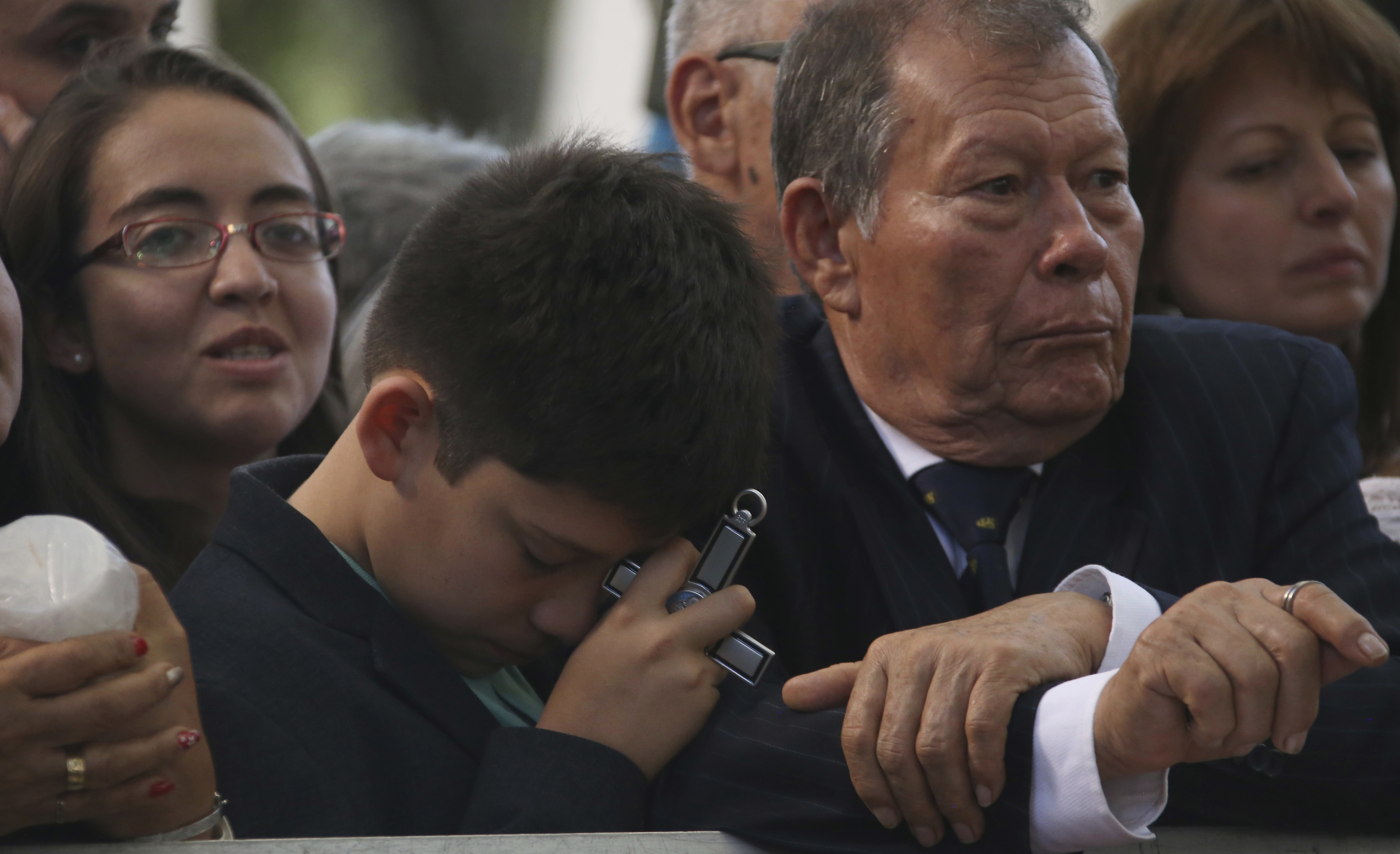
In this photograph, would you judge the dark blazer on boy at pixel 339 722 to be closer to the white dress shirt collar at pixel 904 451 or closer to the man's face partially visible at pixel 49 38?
the white dress shirt collar at pixel 904 451

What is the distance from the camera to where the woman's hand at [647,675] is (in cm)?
173

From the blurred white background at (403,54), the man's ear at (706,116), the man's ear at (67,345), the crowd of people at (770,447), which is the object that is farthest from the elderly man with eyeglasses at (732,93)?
the blurred white background at (403,54)

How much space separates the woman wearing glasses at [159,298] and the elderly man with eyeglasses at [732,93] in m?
0.94

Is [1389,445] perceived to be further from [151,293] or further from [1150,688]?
[151,293]

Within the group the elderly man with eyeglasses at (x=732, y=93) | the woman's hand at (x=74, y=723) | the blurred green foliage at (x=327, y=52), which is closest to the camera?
the woman's hand at (x=74, y=723)

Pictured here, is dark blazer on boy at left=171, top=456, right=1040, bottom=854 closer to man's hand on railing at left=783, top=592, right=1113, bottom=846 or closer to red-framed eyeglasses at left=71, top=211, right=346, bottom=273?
man's hand on railing at left=783, top=592, right=1113, bottom=846

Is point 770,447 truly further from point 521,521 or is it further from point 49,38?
point 49,38

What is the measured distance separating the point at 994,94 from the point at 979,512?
1.92ft

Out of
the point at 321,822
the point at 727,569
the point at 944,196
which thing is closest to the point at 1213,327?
the point at 944,196

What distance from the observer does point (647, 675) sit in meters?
1.74

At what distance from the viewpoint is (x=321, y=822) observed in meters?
1.58

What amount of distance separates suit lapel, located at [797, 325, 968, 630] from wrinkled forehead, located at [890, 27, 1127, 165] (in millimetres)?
398

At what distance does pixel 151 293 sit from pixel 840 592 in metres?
1.26

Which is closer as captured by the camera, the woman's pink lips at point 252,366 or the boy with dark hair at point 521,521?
the boy with dark hair at point 521,521
